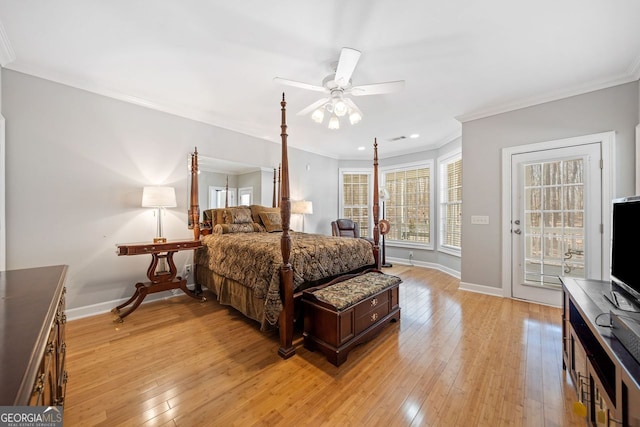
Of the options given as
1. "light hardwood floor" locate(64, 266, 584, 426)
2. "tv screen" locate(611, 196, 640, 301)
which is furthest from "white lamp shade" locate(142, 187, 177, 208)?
"tv screen" locate(611, 196, 640, 301)

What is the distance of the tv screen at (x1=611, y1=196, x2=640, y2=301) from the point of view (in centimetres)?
143

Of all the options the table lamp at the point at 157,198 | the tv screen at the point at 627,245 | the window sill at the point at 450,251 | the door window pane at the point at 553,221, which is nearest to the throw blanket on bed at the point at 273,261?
the table lamp at the point at 157,198

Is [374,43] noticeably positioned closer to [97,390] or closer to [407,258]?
[97,390]

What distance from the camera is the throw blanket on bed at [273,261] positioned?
2.18 m

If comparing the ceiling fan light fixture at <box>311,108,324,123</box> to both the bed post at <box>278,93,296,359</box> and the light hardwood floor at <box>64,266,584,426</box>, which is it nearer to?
the bed post at <box>278,93,296,359</box>

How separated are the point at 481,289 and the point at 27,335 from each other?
4327 mm

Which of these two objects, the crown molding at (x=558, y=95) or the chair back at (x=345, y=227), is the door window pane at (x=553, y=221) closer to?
the crown molding at (x=558, y=95)

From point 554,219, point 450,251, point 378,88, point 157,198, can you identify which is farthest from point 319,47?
point 450,251

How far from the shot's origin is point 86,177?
2.83 m

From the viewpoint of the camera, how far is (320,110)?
256 centimetres

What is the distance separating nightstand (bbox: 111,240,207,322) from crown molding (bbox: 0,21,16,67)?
6.35ft

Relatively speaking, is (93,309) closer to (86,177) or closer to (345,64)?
(86,177)

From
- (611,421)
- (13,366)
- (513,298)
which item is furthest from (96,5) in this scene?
(513,298)

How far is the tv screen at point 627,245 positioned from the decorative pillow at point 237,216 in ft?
12.2
